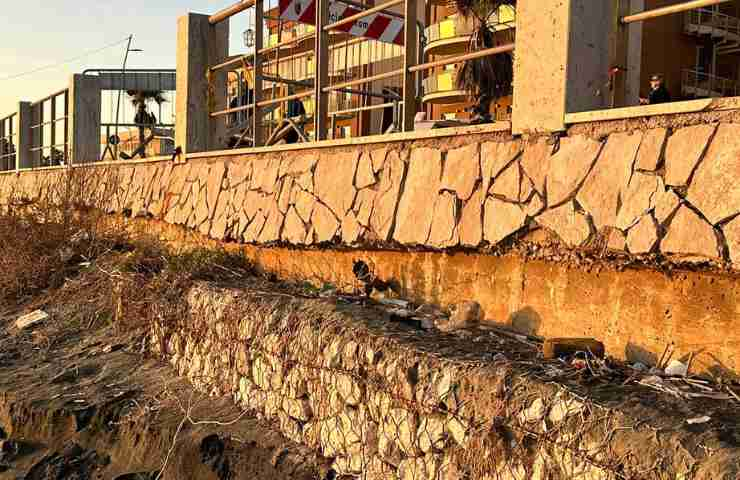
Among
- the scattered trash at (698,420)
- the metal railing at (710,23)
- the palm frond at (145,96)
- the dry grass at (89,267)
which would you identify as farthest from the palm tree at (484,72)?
the scattered trash at (698,420)

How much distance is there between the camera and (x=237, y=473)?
17.0 ft

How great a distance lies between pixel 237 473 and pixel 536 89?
3.15 metres

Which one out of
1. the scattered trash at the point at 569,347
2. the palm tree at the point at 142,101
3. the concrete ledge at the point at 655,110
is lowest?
the scattered trash at the point at 569,347

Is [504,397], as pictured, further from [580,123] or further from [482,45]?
[482,45]

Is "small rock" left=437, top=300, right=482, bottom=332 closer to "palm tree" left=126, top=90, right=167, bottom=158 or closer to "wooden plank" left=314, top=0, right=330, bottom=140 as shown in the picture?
"wooden plank" left=314, top=0, right=330, bottom=140

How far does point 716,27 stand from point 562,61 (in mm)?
15863

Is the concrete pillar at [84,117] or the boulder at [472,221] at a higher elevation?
the concrete pillar at [84,117]

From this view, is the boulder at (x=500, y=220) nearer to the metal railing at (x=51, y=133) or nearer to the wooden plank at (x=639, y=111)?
the wooden plank at (x=639, y=111)

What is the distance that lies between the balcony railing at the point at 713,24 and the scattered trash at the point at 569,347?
1576 centimetres

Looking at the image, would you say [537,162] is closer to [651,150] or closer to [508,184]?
[508,184]

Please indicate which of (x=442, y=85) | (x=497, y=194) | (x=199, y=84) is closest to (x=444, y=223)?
(x=497, y=194)

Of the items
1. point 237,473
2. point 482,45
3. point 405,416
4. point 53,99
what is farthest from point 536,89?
point 53,99

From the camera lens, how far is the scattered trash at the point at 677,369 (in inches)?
142

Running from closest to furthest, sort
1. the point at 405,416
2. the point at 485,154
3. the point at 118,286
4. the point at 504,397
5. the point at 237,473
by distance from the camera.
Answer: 1. the point at 504,397
2. the point at 405,416
3. the point at 485,154
4. the point at 237,473
5. the point at 118,286
